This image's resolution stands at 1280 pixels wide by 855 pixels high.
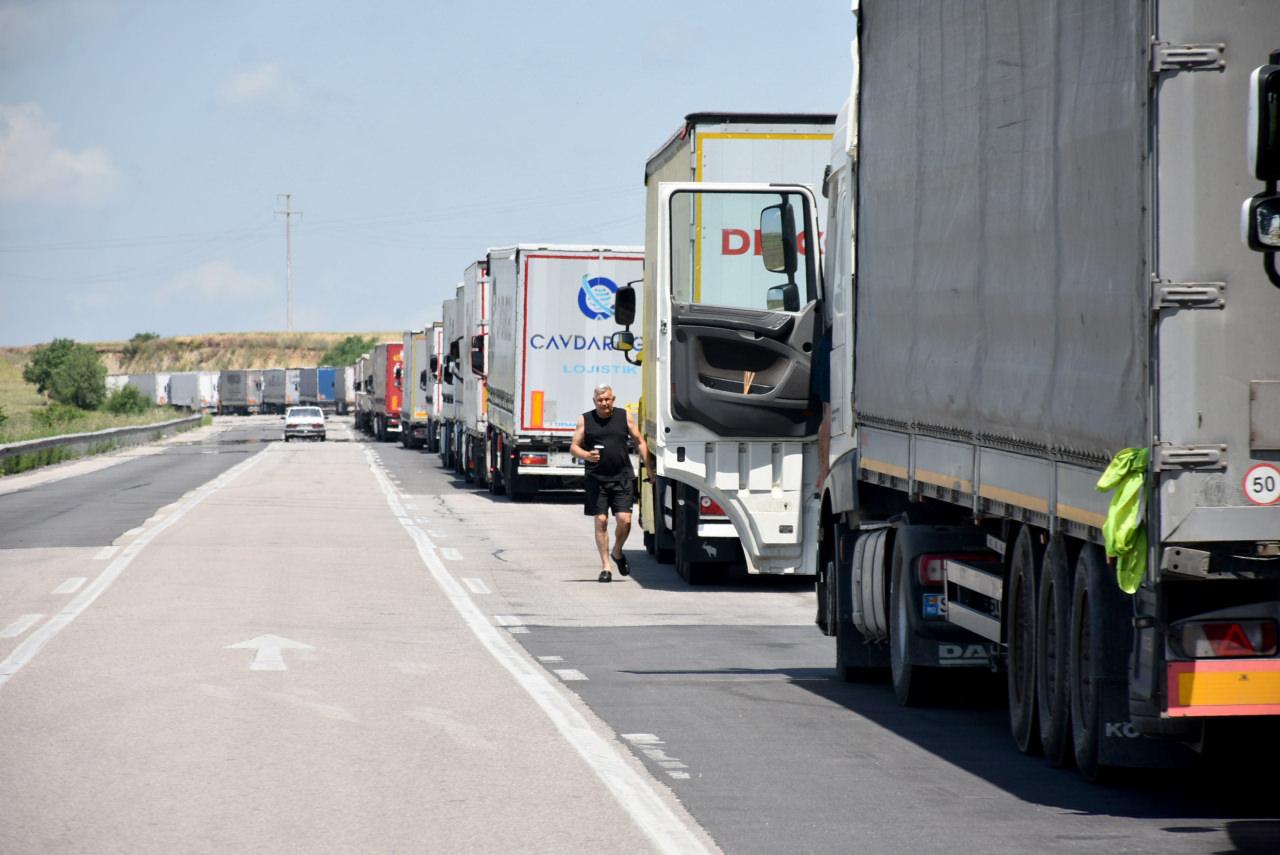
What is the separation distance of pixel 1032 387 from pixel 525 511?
2468cm

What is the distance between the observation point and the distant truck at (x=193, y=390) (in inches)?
5935

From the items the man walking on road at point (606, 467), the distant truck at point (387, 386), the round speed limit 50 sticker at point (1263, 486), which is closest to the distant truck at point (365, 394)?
the distant truck at point (387, 386)

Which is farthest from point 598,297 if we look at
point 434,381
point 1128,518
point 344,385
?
point 344,385

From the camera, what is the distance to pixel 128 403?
4717 inches

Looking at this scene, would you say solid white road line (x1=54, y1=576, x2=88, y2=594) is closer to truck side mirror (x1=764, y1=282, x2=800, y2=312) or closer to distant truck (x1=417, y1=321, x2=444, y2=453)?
truck side mirror (x1=764, y1=282, x2=800, y2=312)

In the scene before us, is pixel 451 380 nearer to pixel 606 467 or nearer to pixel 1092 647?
pixel 606 467

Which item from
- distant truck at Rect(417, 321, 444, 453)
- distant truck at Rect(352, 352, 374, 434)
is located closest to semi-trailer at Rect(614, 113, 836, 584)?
distant truck at Rect(417, 321, 444, 453)

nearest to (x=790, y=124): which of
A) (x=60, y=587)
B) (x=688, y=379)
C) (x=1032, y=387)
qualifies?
(x=688, y=379)

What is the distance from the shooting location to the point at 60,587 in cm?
1912

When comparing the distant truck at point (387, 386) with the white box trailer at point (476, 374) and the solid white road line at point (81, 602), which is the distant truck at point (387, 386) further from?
the solid white road line at point (81, 602)

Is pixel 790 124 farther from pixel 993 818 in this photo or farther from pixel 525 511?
pixel 525 511

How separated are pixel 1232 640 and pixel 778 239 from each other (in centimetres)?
870

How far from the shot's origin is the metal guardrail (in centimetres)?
4885

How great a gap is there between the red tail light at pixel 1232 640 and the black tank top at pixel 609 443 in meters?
13.4
